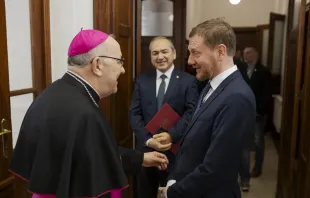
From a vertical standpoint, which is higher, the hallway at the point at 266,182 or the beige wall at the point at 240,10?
the beige wall at the point at 240,10

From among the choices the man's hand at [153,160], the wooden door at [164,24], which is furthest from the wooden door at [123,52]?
the wooden door at [164,24]

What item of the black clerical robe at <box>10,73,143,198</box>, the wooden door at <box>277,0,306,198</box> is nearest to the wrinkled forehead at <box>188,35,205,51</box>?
the black clerical robe at <box>10,73,143,198</box>

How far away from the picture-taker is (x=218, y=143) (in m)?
1.36

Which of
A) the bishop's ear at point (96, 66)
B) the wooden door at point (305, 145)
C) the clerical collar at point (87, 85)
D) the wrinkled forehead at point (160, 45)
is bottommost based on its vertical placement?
the wooden door at point (305, 145)

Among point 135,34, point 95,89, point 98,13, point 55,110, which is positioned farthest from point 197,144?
point 135,34

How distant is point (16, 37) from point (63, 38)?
13.2 inches

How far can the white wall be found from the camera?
225 cm

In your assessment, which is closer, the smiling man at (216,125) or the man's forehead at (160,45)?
the smiling man at (216,125)

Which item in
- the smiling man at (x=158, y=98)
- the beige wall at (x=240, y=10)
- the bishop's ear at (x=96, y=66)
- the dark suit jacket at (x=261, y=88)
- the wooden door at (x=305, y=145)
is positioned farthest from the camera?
the beige wall at (x=240, y=10)

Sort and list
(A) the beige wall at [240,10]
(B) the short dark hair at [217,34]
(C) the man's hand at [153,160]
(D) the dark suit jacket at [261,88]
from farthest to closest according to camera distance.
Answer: (A) the beige wall at [240,10] < (D) the dark suit jacket at [261,88] < (C) the man's hand at [153,160] < (B) the short dark hair at [217,34]

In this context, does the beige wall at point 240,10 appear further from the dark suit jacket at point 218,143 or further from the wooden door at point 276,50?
the dark suit jacket at point 218,143

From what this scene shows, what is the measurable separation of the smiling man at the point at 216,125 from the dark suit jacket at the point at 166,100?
35.1 inches

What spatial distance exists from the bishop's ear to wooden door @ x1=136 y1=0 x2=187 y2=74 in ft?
9.54

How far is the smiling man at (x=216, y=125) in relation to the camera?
136 centimetres
